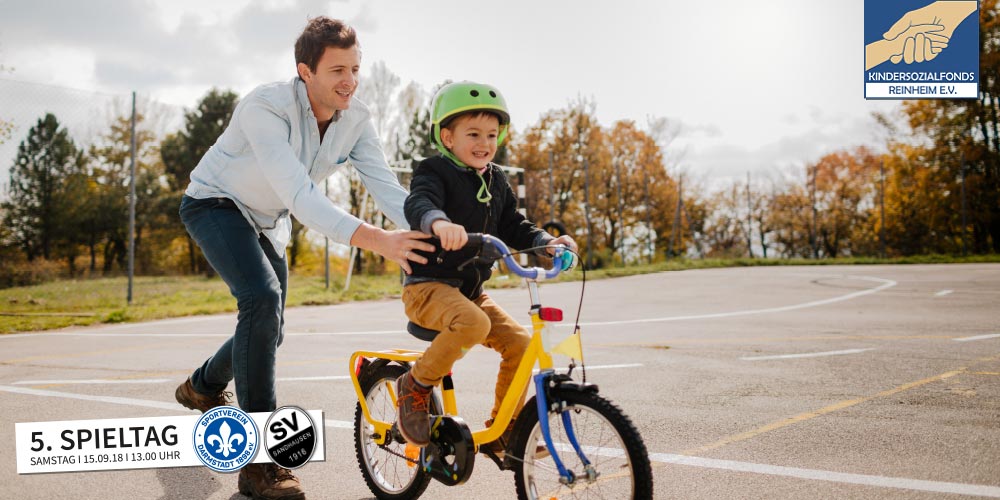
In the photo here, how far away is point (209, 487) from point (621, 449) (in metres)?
2.00

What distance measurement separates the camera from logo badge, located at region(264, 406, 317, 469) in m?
3.18

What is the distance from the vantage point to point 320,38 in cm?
303

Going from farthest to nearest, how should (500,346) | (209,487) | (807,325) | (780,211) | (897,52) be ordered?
(780,211) → (897,52) → (807,325) → (209,487) → (500,346)

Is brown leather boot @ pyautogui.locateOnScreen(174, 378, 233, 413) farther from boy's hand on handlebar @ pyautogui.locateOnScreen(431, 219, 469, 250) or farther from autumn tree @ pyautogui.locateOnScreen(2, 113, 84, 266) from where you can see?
autumn tree @ pyautogui.locateOnScreen(2, 113, 84, 266)

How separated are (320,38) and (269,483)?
189 cm

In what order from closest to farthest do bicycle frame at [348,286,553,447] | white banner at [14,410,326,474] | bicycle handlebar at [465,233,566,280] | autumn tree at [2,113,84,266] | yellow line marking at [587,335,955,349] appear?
bicycle handlebar at [465,233,566,280] → bicycle frame at [348,286,553,447] → white banner at [14,410,326,474] → yellow line marking at [587,335,955,349] → autumn tree at [2,113,84,266]

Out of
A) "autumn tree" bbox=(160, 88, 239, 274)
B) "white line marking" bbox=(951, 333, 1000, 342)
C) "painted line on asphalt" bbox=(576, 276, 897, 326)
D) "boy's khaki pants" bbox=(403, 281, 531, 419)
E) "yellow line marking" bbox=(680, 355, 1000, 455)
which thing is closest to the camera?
"boy's khaki pants" bbox=(403, 281, 531, 419)

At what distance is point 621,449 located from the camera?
2387 mm

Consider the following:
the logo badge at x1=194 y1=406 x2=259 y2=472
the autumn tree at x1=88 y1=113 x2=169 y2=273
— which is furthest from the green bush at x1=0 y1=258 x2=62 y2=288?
the logo badge at x1=194 y1=406 x2=259 y2=472

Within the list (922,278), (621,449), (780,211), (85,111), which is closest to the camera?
(621,449)

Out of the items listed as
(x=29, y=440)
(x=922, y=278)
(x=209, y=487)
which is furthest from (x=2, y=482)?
(x=922, y=278)

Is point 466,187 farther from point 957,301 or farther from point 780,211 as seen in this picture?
point 780,211

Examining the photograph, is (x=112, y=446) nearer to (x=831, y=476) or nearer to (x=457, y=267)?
(x=457, y=267)

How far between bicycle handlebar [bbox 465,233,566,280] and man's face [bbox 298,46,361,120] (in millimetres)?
1021
